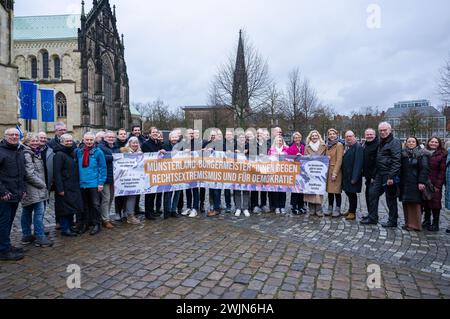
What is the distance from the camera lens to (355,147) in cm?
738

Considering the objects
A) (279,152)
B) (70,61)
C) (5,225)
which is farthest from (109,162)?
(70,61)

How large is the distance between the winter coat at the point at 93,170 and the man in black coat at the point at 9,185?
48.3 inches

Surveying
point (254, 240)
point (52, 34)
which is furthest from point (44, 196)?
point (52, 34)

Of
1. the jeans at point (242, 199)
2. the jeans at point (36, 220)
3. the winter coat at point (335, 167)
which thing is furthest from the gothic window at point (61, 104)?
the winter coat at point (335, 167)

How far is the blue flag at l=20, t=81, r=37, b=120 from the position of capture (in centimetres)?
2139

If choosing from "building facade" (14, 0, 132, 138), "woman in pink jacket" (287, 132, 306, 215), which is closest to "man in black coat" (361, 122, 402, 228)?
"woman in pink jacket" (287, 132, 306, 215)

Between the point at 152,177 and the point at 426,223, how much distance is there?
6592 mm

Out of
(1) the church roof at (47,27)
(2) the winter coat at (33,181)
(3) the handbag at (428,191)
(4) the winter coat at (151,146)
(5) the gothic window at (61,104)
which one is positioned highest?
(1) the church roof at (47,27)

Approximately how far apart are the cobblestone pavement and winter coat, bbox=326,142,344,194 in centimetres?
112

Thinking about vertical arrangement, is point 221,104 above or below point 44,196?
above

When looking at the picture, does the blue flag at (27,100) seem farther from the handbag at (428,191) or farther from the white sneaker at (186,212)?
the handbag at (428,191)

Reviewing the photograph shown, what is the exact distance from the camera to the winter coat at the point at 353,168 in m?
7.22

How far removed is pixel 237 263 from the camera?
4691mm
